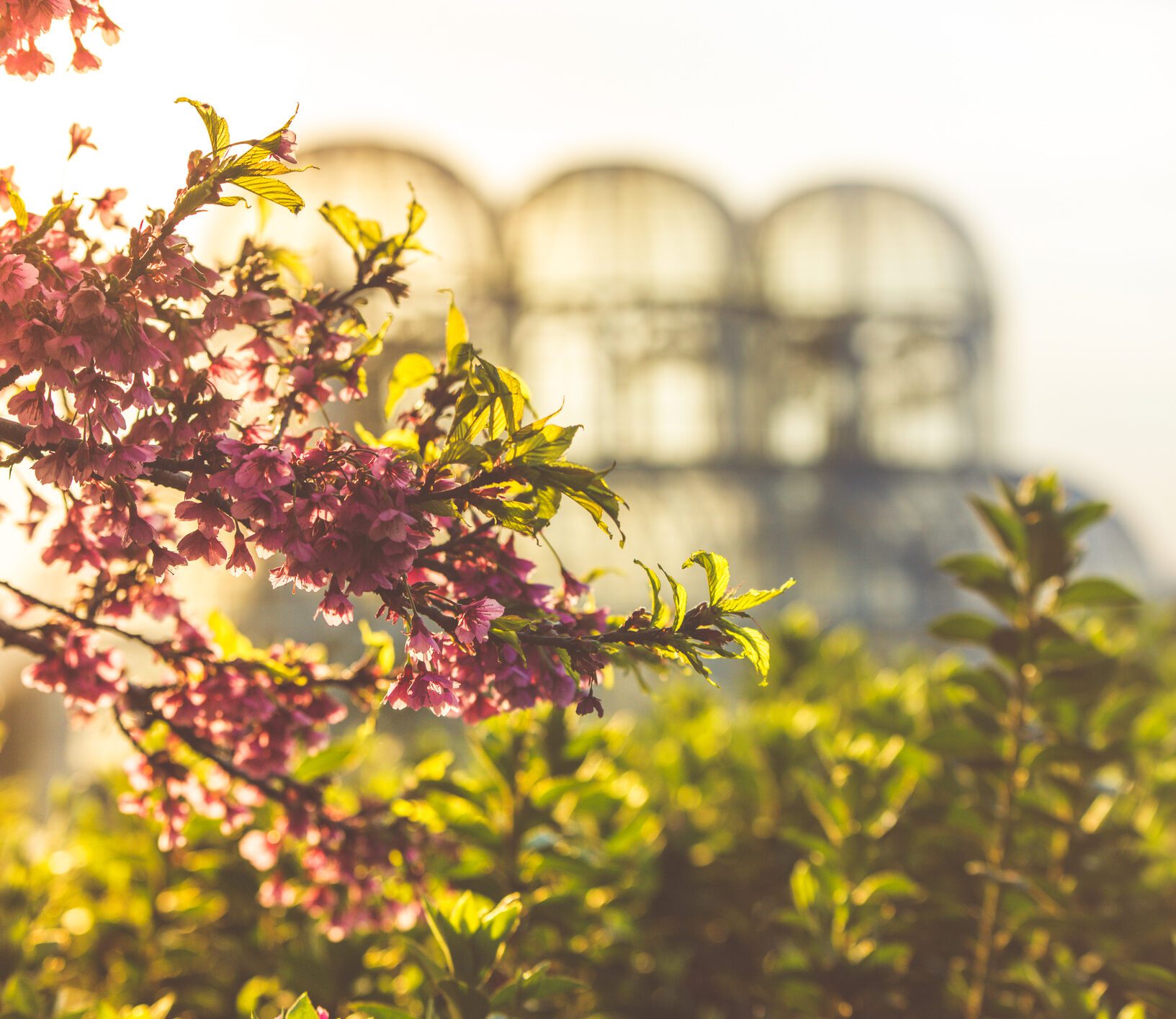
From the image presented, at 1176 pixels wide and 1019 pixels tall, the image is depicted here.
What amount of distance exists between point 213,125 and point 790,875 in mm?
3293

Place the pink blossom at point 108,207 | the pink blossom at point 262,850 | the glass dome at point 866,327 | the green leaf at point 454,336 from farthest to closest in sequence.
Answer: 1. the glass dome at point 866,327
2. the pink blossom at point 262,850
3. the pink blossom at point 108,207
4. the green leaf at point 454,336

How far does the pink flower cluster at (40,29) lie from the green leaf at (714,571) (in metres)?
1.39

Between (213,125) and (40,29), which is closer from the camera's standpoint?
(213,125)

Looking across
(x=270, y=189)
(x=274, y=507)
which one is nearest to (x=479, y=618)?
(x=274, y=507)

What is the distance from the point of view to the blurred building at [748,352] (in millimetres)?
19953

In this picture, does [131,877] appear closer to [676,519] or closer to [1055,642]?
[1055,642]

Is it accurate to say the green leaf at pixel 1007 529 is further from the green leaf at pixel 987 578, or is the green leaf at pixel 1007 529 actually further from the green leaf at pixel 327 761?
the green leaf at pixel 327 761

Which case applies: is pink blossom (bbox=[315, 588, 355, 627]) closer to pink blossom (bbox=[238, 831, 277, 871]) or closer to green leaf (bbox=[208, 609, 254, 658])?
green leaf (bbox=[208, 609, 254, 658])

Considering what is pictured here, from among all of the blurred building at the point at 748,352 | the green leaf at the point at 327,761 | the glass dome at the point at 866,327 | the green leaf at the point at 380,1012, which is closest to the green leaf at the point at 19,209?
the green leaf at the point at 380,1012

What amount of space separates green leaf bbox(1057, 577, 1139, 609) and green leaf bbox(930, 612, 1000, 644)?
0.68 ft

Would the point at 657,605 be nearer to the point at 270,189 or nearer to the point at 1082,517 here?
the point at 270,189

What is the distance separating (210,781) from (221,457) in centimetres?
99

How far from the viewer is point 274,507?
1783mm

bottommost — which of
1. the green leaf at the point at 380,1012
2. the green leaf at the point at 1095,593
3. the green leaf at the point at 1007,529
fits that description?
the green leaf at the point at 380,1012
